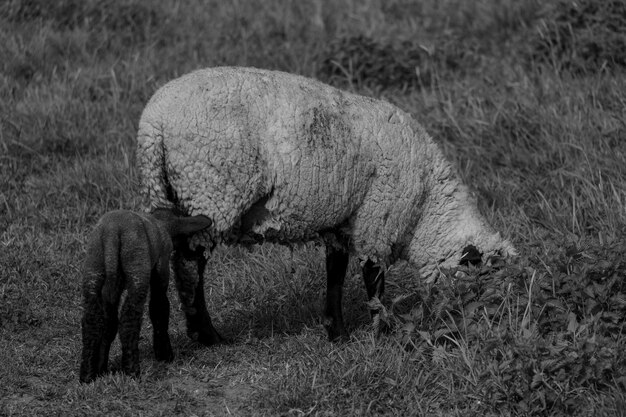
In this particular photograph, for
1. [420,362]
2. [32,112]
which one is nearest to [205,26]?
[32,112]

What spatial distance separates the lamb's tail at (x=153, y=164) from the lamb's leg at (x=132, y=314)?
20.7 inches

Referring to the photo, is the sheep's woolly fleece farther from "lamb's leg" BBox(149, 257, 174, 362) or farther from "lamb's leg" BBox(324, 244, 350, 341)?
"lamb's leg" BBox(149, 257, 174, 362)

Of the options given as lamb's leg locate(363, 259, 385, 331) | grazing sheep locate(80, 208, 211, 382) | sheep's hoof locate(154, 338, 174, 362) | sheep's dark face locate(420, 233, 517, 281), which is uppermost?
grazing sheep locate(80, 208, 211, 382)

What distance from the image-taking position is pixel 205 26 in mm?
9891

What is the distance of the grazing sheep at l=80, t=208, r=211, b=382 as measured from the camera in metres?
4.70

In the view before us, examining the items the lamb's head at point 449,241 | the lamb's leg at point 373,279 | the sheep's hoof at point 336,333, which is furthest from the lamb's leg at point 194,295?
the lamb's head at point 449,241

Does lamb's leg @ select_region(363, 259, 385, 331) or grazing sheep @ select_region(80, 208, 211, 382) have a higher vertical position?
grazing sheep @ select_region(80, 208, 211, 382)

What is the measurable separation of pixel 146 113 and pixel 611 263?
262 centimetres

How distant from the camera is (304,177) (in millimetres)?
5133

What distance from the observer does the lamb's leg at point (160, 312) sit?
4953 millimetres

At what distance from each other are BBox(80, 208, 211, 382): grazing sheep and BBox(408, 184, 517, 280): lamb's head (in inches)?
56.9

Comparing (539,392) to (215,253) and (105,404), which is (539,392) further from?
(215,253)

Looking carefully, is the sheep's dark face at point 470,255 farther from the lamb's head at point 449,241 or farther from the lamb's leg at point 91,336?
the lamb's leg at point 91,336

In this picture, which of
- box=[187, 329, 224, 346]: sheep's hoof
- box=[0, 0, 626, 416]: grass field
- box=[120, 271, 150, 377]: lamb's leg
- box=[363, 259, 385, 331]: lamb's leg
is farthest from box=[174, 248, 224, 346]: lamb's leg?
box=[363, 259, 385, 331]: lamb's leg
